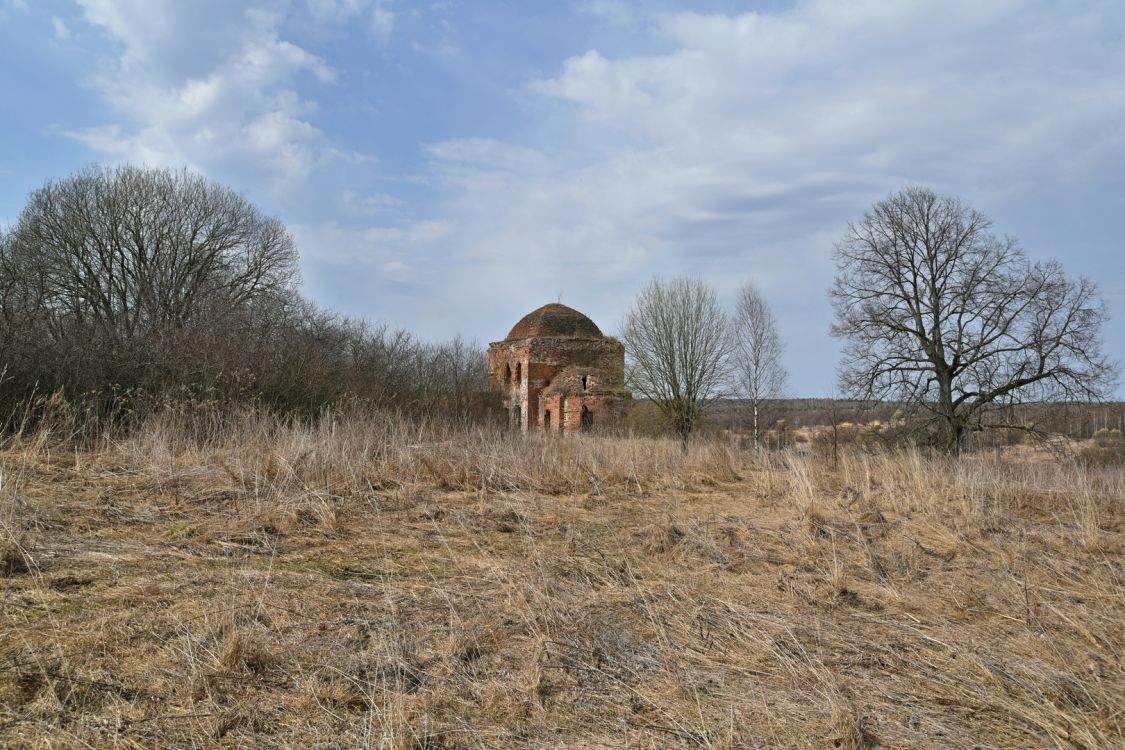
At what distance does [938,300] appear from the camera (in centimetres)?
2150

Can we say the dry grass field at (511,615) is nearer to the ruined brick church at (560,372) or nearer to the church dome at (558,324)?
the ruined brick church at (560,372)

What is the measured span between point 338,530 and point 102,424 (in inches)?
228

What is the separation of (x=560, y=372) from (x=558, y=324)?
258 cm

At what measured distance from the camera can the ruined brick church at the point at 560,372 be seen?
29438 mm

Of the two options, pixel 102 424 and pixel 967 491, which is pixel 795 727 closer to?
pixel 967 491

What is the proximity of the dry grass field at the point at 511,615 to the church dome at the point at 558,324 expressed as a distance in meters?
25.4

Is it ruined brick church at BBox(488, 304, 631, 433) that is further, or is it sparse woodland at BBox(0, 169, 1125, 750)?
ruined brick church at BBox(488, 304, 631, 433)

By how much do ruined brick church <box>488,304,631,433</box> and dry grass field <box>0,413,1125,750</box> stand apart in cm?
2205

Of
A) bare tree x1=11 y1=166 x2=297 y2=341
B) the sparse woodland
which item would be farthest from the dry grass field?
bare tree x1=11 y1=166 x2=297 y2=341

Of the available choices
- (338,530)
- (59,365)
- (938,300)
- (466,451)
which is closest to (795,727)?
(338,530)

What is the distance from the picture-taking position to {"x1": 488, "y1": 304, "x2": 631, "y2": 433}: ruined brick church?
29438 mm

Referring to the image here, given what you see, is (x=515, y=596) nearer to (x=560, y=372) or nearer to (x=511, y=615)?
(x=511, y=615)

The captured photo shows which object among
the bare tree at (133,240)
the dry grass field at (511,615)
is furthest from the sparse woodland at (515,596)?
the bare tree at (133,240)

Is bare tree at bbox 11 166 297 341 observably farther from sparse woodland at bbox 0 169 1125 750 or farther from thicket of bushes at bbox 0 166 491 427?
sparse woodland at bbox 0 169 1125 750
